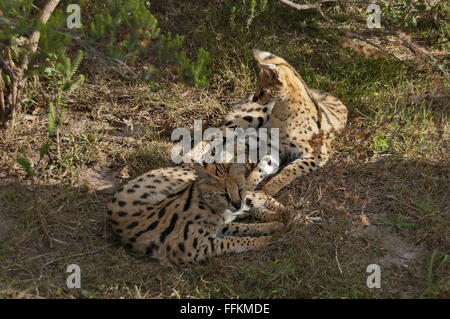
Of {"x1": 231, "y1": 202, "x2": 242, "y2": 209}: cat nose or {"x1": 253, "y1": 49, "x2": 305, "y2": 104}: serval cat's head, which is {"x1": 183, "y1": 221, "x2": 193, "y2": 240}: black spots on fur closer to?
{"x1": 231, "y1": 202, "x2": 242, "y2": 209}: cat nose

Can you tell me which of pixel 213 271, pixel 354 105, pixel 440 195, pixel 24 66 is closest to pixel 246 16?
pixel 354 105

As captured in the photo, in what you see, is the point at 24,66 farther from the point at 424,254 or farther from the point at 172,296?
the point at 424,254

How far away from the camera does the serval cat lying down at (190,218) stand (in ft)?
17.2

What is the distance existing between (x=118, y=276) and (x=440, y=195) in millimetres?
2882

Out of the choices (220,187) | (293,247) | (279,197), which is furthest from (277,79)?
(293,247)

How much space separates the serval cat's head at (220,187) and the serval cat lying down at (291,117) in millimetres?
1017

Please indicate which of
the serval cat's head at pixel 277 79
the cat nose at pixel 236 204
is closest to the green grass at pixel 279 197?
the cat nose at pixel 236 204

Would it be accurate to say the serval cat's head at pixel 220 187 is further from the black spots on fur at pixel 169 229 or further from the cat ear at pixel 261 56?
the cat ear at pixel 261 56

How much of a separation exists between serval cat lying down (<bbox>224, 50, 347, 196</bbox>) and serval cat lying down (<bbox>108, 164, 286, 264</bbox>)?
1.05m

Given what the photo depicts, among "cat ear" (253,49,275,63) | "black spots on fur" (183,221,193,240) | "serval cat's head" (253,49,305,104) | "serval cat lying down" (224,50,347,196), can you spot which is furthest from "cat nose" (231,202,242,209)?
"cat ear" (253,49,275,63)

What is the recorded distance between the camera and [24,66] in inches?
248

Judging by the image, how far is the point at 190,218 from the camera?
17.4 ft

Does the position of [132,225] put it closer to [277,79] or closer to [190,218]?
[190,218]

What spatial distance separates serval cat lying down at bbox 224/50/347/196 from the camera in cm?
643
